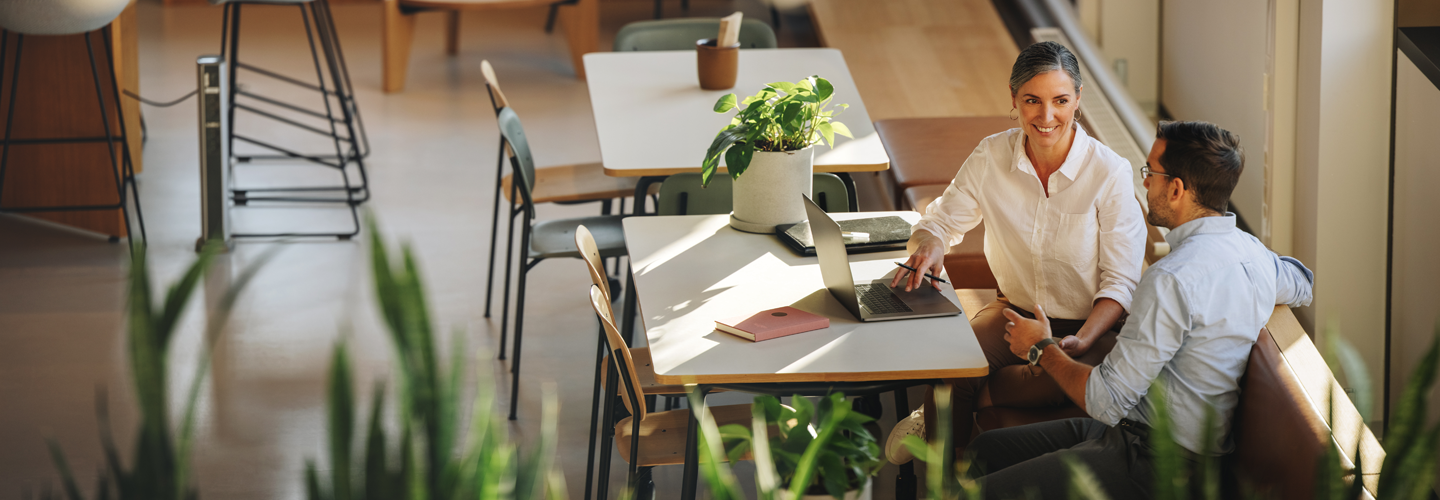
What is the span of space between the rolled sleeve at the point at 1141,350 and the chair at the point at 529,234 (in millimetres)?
1605

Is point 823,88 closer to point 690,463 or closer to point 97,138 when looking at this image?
point 690,463

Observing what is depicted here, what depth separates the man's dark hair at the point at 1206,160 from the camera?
86.8 inches

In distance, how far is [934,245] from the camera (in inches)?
107

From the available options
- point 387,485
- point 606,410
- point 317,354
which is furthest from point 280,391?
point 387,485

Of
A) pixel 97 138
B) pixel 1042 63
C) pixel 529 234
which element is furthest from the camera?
pixel 97 138

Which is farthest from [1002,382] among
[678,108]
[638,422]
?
[678,108]

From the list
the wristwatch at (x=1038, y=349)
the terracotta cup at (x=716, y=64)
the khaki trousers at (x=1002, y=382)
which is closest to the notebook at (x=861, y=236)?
Result: the khaki trousers at (x=1002, y=382)

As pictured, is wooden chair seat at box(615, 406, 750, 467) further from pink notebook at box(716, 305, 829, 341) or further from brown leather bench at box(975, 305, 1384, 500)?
brown leather bench at box(975, 305, 1384, 500)

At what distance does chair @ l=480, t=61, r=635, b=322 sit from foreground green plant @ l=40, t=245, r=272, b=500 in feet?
9.75

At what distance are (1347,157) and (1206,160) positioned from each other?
1.36 meters

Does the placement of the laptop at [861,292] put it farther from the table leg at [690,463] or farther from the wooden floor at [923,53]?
the wooden floor at [923,53]

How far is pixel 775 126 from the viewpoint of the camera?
2.94 meters

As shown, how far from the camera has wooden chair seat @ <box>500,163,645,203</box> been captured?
402 centimetres

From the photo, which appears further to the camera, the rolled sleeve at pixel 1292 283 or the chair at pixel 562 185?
the chair at pixel 562 185
